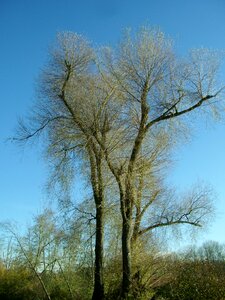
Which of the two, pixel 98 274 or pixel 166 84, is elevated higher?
pixel 166 84

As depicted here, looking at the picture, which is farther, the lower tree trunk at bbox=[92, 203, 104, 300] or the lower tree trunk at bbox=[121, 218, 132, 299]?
the lower tree trunk at bbox=[92, 203, 104, 300]

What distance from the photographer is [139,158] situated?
17812 millimetres

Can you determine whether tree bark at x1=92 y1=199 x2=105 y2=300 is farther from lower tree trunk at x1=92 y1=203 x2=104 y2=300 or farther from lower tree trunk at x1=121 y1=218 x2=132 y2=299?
lower tree trunk at x1=121 y1=218 x2=132 y2=299

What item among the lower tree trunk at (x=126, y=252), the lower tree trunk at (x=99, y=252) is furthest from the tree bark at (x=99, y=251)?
the lower tree trunk at (x=126, y=252)

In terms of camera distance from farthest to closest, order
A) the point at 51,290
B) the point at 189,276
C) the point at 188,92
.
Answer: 1. the point at 51,290
2. the point at 189,276
3. the point at 188,92

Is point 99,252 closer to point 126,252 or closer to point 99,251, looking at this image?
point 99,251

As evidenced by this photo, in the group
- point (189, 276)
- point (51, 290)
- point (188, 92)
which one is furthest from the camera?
point (51, 290)

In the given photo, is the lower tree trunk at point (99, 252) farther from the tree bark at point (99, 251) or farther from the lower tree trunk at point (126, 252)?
the lower tree trunk at point (126, 252)

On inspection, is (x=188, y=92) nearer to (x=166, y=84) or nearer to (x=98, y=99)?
(x=166, y=84)

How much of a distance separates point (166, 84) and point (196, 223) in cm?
646

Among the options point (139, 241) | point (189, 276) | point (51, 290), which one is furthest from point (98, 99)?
point (51, 290)

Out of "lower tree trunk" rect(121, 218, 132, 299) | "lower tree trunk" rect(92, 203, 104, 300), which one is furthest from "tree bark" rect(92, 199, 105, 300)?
"lower tree trunk" rect(121, 218, 132, 299)

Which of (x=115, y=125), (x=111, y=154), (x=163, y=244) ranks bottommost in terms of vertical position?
(x=163, y=244)

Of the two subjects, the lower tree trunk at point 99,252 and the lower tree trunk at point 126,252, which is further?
the lower tree trunk at point 99,252
